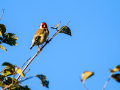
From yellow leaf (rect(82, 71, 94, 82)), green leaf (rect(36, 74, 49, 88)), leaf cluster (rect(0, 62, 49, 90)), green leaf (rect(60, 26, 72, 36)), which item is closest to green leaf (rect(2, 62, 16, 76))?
leaf cluster (rect(0, 62, 49, 90))

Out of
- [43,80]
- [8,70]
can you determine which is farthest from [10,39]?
[43,80]

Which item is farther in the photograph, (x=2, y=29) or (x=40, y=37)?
(x=40, y=37)

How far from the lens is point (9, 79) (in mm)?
2877

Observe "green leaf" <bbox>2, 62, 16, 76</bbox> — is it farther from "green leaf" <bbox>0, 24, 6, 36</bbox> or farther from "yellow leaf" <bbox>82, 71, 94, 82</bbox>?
"yellow leaf" <bbox>82, 71, 94, 82</bbox>

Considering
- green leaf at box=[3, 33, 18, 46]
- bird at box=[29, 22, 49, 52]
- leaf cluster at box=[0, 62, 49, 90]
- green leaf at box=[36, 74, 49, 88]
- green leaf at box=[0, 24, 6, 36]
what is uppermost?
bird at box=[29, 22, 49, 52]

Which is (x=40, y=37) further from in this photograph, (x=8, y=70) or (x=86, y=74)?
(x=86, y=74)

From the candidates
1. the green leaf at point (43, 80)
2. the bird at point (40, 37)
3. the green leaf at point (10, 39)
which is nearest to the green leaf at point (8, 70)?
the green leaf at point (43, 80)

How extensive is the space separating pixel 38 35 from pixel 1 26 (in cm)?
370

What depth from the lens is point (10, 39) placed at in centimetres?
345

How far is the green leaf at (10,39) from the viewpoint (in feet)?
10.9

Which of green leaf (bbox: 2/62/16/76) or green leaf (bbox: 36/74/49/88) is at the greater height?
green leaf (bbox: 2/62/16/76)

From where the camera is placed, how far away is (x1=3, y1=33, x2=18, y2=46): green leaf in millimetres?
3321

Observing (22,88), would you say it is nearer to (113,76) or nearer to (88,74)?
(88,74)

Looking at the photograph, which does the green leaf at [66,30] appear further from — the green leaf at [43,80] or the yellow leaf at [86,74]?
the yellow leaf at [86,74]
